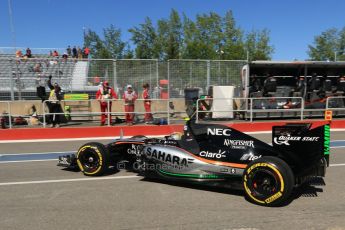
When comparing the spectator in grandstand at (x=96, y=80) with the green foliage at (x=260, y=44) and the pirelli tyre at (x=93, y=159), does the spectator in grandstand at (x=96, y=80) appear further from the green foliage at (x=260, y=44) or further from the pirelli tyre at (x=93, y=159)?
the green foliage at (x=260, y=44)

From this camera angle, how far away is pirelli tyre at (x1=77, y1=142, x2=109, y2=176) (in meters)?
6.83

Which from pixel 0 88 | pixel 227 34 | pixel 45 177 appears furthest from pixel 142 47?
pixel 45 177

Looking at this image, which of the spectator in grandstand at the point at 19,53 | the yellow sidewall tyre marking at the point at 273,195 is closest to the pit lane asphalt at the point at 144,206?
the yellow sidewall tyre marking at the point at 273,195

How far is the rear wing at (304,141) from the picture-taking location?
544cm

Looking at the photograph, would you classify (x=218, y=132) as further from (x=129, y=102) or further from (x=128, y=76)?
(x=128, y=76)

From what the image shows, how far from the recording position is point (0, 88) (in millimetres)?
17031

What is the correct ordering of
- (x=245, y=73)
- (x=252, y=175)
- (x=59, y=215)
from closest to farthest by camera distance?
(x=59, y=215), (x=252, y=175), (x=245, y=73)

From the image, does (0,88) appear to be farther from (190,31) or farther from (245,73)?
(190,31)

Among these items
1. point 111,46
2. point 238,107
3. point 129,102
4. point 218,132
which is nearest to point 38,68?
point 129,102

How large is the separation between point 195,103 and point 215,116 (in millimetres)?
1136

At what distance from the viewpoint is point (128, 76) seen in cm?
1603

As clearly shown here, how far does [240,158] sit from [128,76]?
36.0 ft

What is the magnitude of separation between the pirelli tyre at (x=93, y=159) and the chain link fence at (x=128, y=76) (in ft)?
28.1

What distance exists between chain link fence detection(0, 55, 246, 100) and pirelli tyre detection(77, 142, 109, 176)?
858cm
